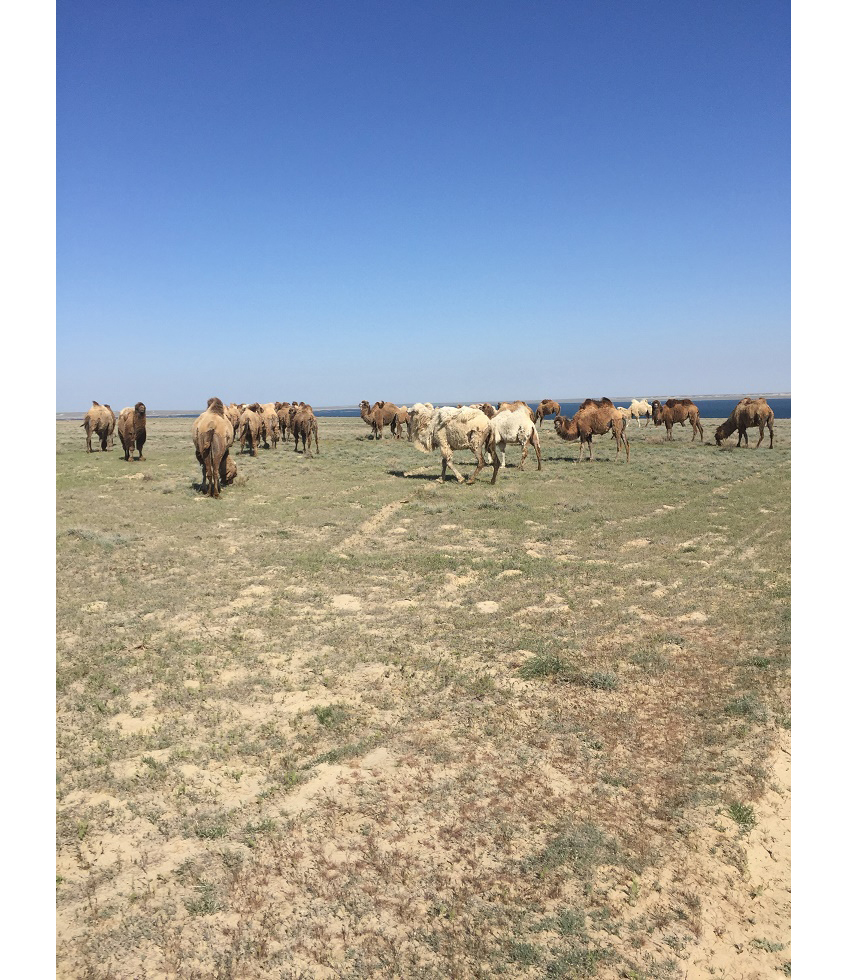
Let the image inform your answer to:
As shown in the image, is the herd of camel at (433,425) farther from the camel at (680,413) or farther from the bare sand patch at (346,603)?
the bare sand patch at (346,603)

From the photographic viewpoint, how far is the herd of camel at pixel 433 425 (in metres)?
16.6

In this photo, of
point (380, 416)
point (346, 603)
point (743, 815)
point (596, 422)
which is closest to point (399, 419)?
point (380, 416)

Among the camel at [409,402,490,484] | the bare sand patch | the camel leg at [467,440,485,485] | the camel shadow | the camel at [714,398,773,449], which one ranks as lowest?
the bare sand patch

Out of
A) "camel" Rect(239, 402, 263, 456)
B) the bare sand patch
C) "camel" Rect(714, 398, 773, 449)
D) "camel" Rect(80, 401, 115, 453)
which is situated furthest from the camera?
"camel" Rect(714, 398, 773, 449)

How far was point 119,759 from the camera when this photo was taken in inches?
174

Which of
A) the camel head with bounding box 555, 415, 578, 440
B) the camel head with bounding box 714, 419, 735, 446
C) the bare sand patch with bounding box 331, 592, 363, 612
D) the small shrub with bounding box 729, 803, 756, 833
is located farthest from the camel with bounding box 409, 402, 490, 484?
the camel head with bounding box 714, 419, 735, 446

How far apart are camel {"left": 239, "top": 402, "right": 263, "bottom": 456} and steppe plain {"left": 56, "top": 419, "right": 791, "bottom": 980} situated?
16.7m

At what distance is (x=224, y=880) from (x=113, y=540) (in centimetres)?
958

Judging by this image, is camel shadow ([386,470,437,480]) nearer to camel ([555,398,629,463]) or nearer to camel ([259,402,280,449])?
camel ([555,398,629,463])

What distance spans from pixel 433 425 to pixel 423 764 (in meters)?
14.5

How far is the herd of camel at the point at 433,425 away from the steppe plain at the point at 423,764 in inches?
256

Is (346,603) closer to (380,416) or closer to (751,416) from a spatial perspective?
(751,416)

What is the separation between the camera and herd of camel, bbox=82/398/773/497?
16578 millimetres
